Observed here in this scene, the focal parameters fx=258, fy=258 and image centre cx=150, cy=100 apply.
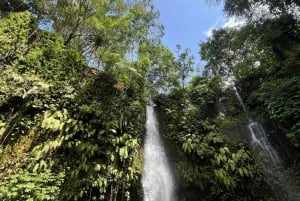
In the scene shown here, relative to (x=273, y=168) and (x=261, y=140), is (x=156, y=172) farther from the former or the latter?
(x=261, y=140)

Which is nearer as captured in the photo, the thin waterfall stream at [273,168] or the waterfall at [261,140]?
the thin waterfall stream at [273,168]

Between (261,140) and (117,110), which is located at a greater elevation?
(117,110)

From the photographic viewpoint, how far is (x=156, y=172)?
7.25 metres

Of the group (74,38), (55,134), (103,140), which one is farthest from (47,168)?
(74,38)

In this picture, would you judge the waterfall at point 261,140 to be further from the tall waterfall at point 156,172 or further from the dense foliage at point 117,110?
the tall waterfall at point 156,172

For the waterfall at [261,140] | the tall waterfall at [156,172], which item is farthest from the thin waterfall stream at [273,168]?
the tall waterfall at [156,172]

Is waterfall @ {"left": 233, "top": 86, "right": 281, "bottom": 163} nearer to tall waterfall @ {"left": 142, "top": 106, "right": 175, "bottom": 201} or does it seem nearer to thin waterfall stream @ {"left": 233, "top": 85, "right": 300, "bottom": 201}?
thin waterfall stream @ {"left": 233, "top": 85, "right": 300, "bottom": 201}

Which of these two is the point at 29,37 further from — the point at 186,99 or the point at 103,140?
the point at 186,99

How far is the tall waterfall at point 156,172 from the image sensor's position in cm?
671

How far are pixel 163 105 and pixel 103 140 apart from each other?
361cm

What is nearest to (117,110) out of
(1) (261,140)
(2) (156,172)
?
(2) (156,172)

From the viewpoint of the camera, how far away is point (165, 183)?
A: 704 cm

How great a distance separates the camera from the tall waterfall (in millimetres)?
6711

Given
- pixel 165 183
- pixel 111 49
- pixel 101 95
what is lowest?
pixel 165 183
